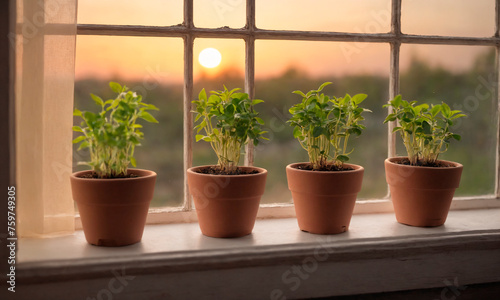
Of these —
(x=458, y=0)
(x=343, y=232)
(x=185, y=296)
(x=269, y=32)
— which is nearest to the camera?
(x=185, y=296)

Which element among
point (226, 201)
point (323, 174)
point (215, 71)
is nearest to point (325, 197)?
point (323, 174)

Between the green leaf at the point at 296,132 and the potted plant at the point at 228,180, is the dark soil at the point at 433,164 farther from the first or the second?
the potted plant at the point at 228,180

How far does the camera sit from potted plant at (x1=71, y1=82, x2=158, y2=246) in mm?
1385

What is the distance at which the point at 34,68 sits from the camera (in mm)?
1424

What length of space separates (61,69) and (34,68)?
8cm

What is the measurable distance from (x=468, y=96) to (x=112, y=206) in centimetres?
146

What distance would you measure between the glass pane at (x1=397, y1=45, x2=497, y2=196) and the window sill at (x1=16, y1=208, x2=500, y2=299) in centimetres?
35

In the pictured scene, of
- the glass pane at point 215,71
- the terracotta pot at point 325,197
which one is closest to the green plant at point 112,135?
the glass pane at point 215,71

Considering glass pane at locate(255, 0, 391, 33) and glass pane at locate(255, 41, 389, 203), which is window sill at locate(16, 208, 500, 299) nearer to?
glass pane at locate(255, 41, 389, 203)

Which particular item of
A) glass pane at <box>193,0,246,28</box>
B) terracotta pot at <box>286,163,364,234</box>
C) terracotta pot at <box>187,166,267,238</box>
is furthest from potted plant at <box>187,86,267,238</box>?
glass pane at <box>193,0,246,28</box>

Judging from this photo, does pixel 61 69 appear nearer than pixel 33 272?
No

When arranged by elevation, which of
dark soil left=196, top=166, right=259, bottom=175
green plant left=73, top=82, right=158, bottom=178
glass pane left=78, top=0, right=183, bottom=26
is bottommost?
dark soil left=196, top=166, right=259, bottom=175

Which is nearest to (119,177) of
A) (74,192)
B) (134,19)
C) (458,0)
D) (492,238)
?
(74,192)

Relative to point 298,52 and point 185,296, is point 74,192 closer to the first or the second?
point 185,296
